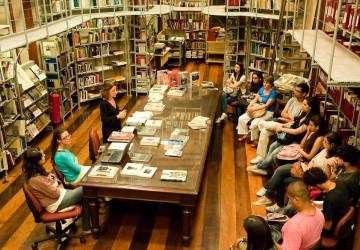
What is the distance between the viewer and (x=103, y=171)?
4.20 metres

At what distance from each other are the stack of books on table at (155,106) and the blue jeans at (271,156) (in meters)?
1.81

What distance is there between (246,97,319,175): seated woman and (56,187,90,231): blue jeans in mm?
2648

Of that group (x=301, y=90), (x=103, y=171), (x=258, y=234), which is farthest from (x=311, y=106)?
(x=103, y=171)

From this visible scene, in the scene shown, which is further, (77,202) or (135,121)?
(135,121)

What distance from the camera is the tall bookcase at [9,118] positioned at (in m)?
5.66

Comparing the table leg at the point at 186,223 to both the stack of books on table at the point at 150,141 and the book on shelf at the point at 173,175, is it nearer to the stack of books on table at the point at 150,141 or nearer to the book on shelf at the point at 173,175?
the book on shelf at the point at 173,175

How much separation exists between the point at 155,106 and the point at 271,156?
6.74 feet

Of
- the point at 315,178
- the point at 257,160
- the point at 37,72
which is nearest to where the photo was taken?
the point at 315,178

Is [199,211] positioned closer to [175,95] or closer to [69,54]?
[175,95]

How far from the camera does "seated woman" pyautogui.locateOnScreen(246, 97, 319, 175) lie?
5176 millimetres

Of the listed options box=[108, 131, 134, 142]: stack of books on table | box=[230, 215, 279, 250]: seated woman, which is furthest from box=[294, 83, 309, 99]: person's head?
box=[230, 215, 279, 250]: seated woman

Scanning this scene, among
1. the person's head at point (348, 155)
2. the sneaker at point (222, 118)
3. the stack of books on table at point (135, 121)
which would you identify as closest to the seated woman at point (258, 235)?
the person's head at point (348, 155)

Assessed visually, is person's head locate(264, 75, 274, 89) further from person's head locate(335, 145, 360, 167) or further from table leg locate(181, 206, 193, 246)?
table leg locate(181, 206, 193, 246)

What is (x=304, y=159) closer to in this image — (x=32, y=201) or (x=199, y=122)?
(x=199, y=122)
